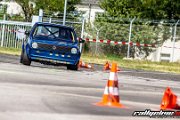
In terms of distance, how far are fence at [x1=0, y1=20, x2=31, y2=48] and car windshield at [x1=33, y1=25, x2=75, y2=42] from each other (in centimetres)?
1561

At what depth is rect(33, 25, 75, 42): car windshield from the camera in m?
22.8

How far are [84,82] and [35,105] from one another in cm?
620

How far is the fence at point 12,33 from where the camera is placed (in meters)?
39.4

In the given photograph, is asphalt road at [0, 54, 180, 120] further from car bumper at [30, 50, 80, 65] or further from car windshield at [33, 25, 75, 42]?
car windshield at [33, 25, 75, 42]

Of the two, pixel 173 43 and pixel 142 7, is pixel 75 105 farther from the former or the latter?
pixel 142 7

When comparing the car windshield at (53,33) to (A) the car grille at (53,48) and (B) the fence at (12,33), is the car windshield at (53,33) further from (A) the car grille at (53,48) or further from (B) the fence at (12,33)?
(B) the fence at (12,33)

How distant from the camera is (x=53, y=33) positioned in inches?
907

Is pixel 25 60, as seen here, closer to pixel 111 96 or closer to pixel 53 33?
pixel 53 33

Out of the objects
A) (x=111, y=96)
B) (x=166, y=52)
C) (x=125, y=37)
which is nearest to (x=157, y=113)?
(x=111, y=96)

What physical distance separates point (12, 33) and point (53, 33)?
1726 centimetres

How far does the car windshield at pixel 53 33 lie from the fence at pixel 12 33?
51.2 ft

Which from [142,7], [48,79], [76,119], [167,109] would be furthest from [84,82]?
[142,7]

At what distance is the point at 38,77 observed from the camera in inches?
659

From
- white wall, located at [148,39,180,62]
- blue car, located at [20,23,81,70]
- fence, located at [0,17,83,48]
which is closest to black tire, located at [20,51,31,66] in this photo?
blue car, located at [20,23,81,70]
